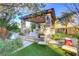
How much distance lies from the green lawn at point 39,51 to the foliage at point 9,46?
0.17 feet

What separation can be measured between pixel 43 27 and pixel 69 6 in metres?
0.27

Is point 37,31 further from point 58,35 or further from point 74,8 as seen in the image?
point 74,8

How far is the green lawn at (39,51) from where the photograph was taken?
1.28m

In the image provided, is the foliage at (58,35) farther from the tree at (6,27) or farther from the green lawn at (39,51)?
the tree at (6,27)

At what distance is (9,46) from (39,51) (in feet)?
0.80

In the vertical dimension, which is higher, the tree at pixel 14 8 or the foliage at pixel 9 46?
the tree at pixel 14 8

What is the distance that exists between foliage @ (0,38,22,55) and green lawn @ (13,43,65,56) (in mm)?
51

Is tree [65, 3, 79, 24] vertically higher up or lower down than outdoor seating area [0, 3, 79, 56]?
higher up

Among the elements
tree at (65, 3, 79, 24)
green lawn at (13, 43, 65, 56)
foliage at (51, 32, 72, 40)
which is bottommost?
green lawn at (13, 43, 65, 56)

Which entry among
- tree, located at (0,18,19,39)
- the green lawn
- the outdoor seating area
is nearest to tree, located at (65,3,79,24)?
the outdoor seating area

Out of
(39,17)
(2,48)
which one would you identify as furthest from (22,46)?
(39,17)

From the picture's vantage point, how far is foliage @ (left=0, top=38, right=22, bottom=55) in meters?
1.28

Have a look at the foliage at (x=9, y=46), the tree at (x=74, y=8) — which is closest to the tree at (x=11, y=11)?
the foliage at (x=9, y=46)

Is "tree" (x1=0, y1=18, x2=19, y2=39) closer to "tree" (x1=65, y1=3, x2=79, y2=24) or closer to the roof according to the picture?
the roof
